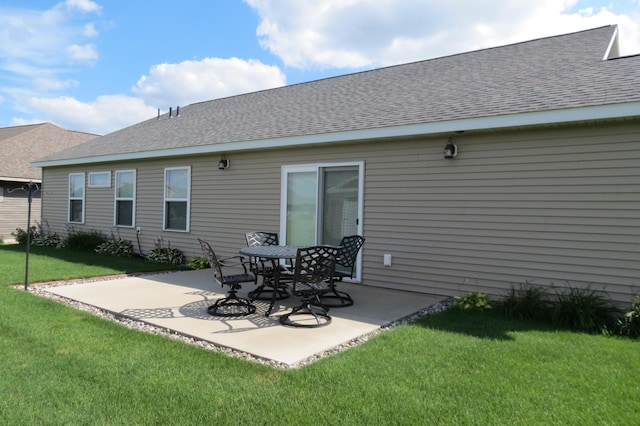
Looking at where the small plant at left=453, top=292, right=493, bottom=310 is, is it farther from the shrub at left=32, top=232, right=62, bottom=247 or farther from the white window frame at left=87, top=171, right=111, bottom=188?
the shrub at left=32, top=232, right=62, bottom=247

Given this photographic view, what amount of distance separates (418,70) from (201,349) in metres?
7.51

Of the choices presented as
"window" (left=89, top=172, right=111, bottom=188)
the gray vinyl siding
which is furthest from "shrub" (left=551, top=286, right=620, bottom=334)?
"window" (left=89, top=172, right=111, bottom=188)

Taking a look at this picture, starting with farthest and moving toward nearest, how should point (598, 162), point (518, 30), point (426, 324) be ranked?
point (518, 30)
point (598, 162)
point (426, 324)

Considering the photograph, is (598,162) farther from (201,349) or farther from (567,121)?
(201,349)

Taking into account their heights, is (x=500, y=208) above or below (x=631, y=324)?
above

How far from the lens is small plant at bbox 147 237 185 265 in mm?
9297

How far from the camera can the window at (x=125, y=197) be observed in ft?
35.0

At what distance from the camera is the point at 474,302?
5371 millimetres

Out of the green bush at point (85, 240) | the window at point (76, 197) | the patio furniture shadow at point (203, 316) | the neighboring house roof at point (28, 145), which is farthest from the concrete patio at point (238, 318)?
the neighboring house roof at point (28, 145)

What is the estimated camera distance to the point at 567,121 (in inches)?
189

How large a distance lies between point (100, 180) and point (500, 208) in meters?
10.6

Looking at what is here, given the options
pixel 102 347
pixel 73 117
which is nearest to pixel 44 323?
pixel 102 347

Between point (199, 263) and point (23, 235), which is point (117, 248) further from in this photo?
point (23, 235)

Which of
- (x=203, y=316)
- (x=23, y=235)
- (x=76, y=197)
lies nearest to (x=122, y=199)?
(x=76, y=197)
